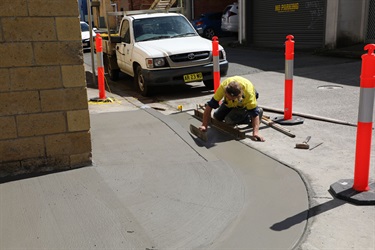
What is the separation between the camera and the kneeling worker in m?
5.50

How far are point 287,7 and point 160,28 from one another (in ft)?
30.6

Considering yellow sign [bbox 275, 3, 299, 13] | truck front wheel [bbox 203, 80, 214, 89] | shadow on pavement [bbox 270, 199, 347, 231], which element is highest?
yellow sign [bbox 275, 3, 299, 13]

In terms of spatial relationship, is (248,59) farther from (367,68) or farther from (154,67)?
(367,68)

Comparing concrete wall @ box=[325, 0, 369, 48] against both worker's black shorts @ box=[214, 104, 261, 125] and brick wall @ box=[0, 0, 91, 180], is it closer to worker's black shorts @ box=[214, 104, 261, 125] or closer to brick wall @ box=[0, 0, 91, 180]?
worker's black shorts @ box=[214, 104, 261, 125]

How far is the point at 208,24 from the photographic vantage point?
24.4m

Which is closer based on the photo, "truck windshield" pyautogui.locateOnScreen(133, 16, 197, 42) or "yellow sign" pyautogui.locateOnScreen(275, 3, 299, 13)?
"truck windshield" pyautogui.locateOnScreen(133, 16, 197, 42)

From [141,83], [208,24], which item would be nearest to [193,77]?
[141,83]

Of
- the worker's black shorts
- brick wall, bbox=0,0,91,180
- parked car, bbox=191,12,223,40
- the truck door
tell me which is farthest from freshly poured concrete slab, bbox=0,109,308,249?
parked car, bbox=191,12,223,40

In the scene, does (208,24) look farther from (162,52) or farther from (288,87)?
(288,87)

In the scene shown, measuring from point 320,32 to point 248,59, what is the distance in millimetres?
3249

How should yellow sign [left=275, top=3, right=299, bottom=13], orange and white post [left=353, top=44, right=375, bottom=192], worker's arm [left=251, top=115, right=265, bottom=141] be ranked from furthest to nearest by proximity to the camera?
yellow sign [left=275, top=3, right=299, bottom=13] → worker's arm [left=251, top=115, right=265, bottom=141] → orange and white post [left=353, top=44, right=375, bottom=192]

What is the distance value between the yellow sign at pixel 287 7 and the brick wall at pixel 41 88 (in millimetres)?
14377

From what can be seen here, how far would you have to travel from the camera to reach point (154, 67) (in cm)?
881

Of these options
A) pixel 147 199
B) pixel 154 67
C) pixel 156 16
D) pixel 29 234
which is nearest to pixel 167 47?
pixel 154 67
